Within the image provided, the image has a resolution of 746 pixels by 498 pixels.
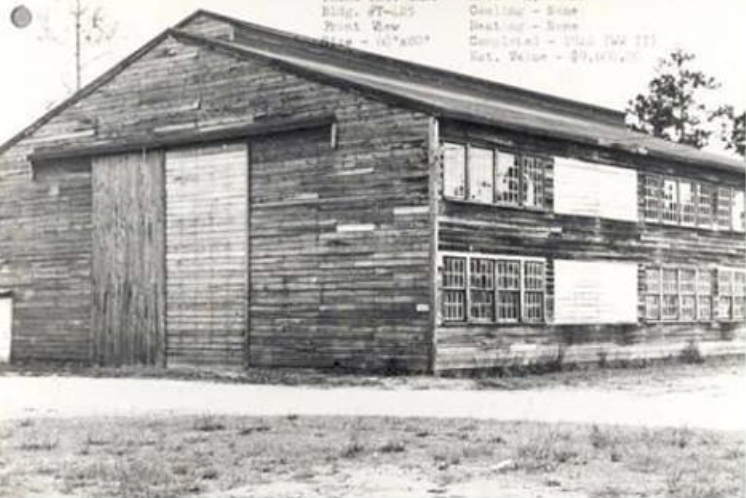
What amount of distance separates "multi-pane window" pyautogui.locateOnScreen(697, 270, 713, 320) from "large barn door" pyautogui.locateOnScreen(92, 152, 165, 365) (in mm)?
15400

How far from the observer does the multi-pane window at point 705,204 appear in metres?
33.8

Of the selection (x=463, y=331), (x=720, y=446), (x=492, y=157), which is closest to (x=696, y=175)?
(x=492, y=157)

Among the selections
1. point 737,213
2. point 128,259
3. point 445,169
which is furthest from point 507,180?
point 737,213

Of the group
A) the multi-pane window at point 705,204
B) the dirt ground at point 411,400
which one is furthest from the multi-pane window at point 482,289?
the multi-pane window at point 705,204

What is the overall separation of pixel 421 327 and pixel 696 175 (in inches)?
521

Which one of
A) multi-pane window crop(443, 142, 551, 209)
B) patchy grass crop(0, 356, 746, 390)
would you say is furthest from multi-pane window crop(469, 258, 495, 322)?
multi-pane window crop(443, 142, 551, 209)

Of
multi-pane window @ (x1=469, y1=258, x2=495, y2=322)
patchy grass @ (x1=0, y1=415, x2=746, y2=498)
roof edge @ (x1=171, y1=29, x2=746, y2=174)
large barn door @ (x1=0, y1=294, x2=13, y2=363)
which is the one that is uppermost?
roof edge @ (x1=171, y1=29, x2=746, y2=174)

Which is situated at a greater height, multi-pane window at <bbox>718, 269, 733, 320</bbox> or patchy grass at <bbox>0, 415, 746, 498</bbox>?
multi-pane window at <bbox>718, 269, 733, 320</bbox>

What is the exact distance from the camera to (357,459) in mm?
12805

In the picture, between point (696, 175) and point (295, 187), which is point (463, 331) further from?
point (696, 175)

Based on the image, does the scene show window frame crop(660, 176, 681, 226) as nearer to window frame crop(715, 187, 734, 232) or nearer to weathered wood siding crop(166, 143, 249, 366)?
window frame crop(715, 187, 734, 232)

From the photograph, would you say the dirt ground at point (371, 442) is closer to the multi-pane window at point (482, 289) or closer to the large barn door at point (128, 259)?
the multi-pane window at point (482, 289)

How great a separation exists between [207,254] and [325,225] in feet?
12.0

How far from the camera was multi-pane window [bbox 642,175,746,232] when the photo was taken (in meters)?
31.8
